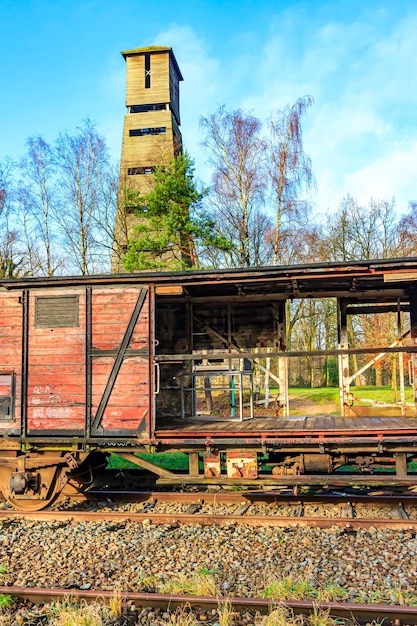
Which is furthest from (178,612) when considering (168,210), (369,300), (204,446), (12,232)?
(12,232)

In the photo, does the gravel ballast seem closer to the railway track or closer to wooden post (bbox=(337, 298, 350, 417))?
the railway track

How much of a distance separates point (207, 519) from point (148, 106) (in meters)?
32.6

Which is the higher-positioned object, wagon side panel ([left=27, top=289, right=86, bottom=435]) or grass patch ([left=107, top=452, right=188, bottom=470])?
wagon side panel ([left=27, top=289, right=86, bottom=435])

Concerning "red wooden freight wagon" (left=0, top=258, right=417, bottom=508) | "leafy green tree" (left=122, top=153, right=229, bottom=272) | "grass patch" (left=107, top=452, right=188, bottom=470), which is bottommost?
"grass patch" (left=107, top=452, right=188, bottom=470)

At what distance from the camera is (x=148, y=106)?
34.1m

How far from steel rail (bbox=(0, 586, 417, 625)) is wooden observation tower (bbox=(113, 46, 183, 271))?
2694 centimetres

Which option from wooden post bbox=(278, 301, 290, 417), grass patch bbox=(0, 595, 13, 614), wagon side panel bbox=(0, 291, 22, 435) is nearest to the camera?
grass patch bbox=(0, 595, 13, 614)

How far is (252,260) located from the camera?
24047 mm

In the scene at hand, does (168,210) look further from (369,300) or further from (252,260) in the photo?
(369,300)

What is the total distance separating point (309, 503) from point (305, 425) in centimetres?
116

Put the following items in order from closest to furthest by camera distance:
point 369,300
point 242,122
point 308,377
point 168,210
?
1. point 369,300
2. point 168,210
3. point 242,122
4. point 308,377

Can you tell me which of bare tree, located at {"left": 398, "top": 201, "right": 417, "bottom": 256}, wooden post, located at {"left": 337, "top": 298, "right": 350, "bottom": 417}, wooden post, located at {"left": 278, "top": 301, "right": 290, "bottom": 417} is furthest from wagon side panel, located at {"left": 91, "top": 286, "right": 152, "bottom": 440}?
bare tree, located at {"left": 398, "top": 201, "right": 417, "bottom": 256}

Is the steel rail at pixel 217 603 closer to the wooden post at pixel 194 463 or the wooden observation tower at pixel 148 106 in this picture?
the wooden post at pixel 194 463

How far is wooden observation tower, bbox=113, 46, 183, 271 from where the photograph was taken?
30230 mm
